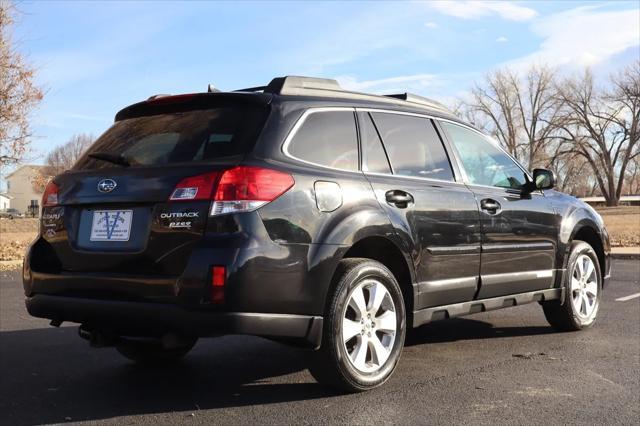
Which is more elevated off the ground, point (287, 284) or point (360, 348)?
point (287, 284)

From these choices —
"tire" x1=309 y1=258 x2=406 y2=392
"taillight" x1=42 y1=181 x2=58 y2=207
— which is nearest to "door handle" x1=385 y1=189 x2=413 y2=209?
"tire" x1=309 y1=258 x2=406 y2=392

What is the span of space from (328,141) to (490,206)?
164 cm

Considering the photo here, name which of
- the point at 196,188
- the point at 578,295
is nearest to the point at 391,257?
the point at 196,188

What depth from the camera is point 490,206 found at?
17.5 ft

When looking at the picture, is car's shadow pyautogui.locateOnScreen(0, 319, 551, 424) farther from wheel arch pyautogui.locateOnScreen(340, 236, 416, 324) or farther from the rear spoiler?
the rear spoiler

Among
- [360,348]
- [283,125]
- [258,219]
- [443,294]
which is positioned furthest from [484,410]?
[283,125]

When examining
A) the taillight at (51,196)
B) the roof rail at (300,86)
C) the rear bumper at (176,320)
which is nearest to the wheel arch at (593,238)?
the roof rail at (300,86)

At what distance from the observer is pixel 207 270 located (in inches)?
141

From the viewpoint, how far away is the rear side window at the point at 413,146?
4801 mm

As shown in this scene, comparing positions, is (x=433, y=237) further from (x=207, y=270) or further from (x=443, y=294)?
(x=207, y=270)

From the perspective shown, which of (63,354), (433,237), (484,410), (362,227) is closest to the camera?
(484,410)

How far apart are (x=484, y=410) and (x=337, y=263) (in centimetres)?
115

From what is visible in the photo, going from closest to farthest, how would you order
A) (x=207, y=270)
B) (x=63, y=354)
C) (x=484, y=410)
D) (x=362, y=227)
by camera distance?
(x=207, y=270) < (x=484, y=410) < (x=362, y=227) < (x=63, y=354)

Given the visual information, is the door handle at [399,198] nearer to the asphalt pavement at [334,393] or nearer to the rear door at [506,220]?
the rear door at [506,220]
